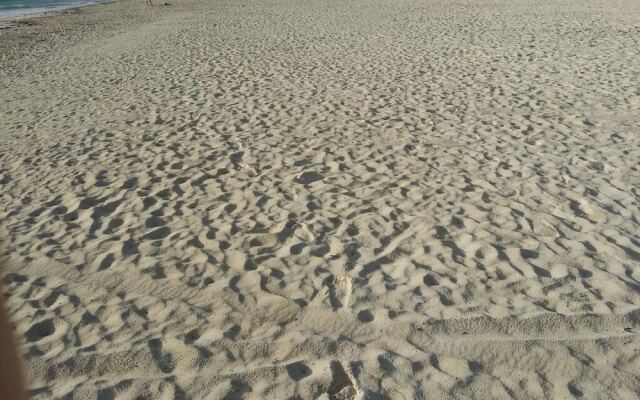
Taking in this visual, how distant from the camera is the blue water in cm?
3419

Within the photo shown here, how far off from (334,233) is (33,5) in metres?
42.4

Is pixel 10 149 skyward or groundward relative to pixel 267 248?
groundward

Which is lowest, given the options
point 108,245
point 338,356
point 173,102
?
point 173,102

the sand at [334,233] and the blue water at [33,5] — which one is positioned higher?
the sand at [334,233]

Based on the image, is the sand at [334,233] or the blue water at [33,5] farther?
the blue water at [33,5]

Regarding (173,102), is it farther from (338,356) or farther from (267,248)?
(338,356)

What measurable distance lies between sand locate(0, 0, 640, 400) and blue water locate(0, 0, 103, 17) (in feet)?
91.4

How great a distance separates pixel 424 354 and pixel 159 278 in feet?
7.55

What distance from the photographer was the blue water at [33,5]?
3419 cm

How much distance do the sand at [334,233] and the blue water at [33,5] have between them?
27854mm

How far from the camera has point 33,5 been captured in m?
39.0

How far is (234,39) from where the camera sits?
17000 mm

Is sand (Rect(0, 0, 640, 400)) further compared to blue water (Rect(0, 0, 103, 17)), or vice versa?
blue water (Rect(0, 0, 103, 17))

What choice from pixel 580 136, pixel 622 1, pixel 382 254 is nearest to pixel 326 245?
pixel 382 254
